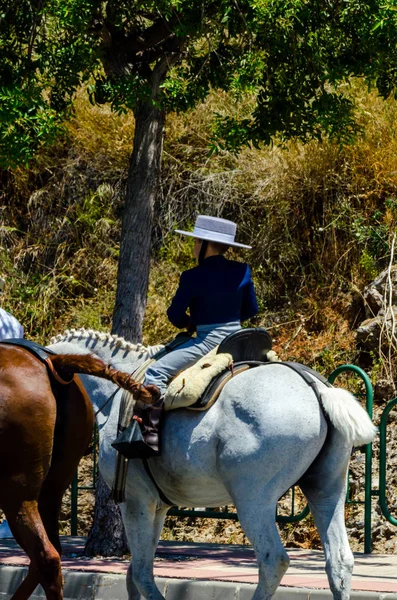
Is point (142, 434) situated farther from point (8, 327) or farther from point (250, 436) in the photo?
point (8, 327)

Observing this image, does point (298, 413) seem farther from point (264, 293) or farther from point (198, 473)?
point (264, 293)

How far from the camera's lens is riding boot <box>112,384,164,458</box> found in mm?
6602

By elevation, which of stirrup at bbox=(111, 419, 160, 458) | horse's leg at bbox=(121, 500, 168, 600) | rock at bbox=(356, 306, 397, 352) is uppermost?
rock at bbox=(356, 306, 397, 352)

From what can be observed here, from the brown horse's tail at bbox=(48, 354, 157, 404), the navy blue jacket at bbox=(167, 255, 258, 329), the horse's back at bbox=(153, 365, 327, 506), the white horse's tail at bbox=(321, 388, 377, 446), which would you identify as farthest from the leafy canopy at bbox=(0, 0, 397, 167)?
the white horse's tail at bbox=(321, 388, 377, 446)

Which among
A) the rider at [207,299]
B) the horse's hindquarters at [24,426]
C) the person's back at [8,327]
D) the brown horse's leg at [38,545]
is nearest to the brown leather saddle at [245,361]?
the rider at [207,299]

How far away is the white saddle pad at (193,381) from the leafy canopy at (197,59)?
323cm

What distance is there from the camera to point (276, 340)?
42.4 feet

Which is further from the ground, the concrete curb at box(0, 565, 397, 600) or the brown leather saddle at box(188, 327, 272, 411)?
the brown leather saddle at box(188, 327, 272, 411)

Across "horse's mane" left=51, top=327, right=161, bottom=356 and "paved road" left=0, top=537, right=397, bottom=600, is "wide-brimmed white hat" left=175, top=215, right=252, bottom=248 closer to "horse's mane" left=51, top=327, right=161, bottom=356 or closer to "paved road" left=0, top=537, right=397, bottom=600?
"horse's mane" left=51, top=327, right=161, bottom=356

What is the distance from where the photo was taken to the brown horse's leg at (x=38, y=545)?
631 cm

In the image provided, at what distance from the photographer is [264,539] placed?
636 centimetres

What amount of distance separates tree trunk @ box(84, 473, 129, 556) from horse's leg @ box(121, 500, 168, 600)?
7.71 ft

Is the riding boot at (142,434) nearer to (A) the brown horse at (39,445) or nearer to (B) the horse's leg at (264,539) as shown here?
(A) the brown horse at (39,445)

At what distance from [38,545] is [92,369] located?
117cm
